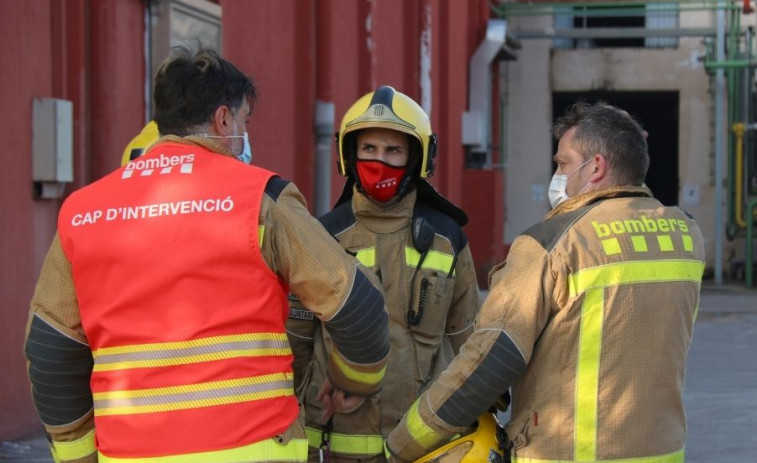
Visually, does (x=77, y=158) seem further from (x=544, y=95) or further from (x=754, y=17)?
(x=754, y=17)

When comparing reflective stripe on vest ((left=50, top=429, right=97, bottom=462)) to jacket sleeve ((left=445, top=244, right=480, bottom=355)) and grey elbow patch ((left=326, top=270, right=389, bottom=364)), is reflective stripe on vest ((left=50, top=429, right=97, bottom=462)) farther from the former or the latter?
jacket sleeve ((left=445, top=244, right=480, bottom=355))

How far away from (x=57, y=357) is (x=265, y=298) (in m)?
0.56

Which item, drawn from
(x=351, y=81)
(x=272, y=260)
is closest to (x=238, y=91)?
(x=272, y=260)

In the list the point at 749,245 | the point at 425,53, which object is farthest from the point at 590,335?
the point at 749,245

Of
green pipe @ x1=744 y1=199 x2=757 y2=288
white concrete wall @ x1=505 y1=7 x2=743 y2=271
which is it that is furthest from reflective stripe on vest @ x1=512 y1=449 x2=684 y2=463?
white concrete wall @ x1=505 y1=7 x2=743 y2=271

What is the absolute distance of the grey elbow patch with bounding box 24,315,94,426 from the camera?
10.2ft

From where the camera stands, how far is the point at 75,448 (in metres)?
3.18

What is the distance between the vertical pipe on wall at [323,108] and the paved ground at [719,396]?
384cm

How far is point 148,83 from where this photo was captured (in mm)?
8508

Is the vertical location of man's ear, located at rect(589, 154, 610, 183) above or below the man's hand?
above

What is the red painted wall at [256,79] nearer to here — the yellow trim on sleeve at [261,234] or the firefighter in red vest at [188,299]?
the firefighter in red vest at [188,299]

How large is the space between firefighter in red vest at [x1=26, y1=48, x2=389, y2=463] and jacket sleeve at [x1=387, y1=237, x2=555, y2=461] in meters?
0.32

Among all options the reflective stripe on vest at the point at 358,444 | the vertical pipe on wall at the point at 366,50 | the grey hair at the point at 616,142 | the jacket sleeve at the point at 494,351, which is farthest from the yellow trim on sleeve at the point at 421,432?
the vertical pipe on wall at the point at 366,50

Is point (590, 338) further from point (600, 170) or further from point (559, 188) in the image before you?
point (559, 188)
